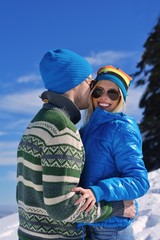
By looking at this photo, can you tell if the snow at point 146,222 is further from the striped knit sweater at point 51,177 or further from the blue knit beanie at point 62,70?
the blue knit beanie at point 62,70

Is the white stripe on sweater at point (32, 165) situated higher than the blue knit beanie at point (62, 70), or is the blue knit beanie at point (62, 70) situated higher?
the blue knit beanie at point (62, 70)

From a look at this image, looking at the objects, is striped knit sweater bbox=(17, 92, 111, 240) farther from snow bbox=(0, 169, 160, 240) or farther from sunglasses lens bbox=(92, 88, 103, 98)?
snow bbox=(0, 169, 160, 240)

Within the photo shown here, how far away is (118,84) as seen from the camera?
2.63 metres

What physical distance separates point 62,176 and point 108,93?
0.76 m

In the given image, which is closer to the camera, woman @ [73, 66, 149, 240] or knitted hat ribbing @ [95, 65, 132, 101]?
woman @ [73, 66, 149, 240]

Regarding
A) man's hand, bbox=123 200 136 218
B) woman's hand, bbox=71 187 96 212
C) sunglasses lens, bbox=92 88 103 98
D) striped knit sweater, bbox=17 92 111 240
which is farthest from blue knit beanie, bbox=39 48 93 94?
man's hand, bbox=123 200 136 218

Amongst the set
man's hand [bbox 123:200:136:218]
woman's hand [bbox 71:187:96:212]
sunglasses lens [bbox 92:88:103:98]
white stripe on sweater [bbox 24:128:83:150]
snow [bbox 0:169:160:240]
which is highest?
sunglasses lens [bbox 92:88:103:98]

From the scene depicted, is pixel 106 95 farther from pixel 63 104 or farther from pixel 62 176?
A: pixel 62 176

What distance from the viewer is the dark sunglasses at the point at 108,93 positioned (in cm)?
263

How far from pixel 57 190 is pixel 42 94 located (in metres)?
0.63

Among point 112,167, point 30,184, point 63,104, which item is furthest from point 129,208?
point 63,104

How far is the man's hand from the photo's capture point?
90.5 inches

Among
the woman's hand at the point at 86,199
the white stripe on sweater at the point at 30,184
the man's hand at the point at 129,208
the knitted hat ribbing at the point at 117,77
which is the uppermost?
the knitted hat ribbing at the point at 117,77

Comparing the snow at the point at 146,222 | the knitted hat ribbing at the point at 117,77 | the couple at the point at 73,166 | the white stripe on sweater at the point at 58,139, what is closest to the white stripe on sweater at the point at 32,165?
the couple at the point at 73,166
